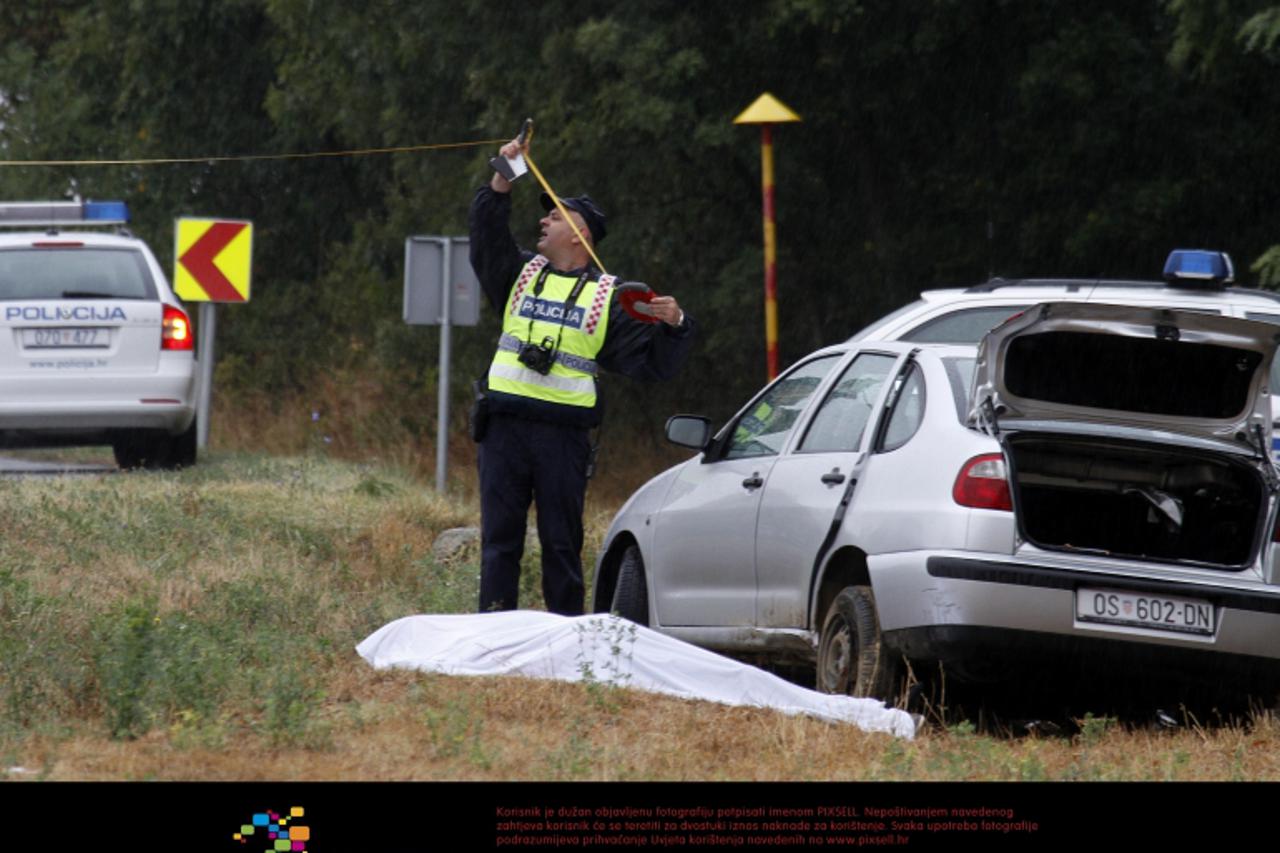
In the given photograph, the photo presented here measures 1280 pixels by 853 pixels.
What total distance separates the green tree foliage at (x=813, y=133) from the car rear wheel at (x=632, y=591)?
5587 millimetres

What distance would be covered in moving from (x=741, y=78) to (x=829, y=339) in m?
3.14

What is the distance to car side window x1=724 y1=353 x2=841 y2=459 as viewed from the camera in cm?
869

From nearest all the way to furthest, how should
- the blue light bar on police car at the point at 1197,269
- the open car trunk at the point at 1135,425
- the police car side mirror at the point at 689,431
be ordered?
1. the open car trunk at the point at 1135,425
2. the police car side mirror at the point at 689,431
3. the blue light bar on police car at the point at 1197,269

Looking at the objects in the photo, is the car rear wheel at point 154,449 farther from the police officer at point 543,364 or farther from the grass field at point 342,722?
the police officer at point 543,364

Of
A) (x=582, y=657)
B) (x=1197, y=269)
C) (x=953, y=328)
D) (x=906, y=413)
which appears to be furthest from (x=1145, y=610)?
(x=953, y=328)

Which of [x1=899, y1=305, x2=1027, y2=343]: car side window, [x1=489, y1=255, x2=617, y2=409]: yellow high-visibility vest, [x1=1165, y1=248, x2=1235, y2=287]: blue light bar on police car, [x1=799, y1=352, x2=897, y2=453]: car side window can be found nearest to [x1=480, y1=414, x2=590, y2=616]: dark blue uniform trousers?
[x1=489, y1=255, x2=617, y2=409]: yellow high-visibility vest

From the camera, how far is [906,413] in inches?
301

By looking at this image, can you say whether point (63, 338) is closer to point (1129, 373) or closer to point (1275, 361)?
point (1275, 361)

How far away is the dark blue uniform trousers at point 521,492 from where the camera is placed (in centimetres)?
870

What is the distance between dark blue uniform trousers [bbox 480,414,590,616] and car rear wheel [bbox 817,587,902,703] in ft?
4.58

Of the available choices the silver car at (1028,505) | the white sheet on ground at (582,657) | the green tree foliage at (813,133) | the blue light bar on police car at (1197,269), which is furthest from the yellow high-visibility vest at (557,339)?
the green tree foliage at (813,133)

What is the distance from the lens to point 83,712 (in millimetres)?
6750

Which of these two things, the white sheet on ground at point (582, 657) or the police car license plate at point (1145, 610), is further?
the white sheet on ground at point (582, 657)
